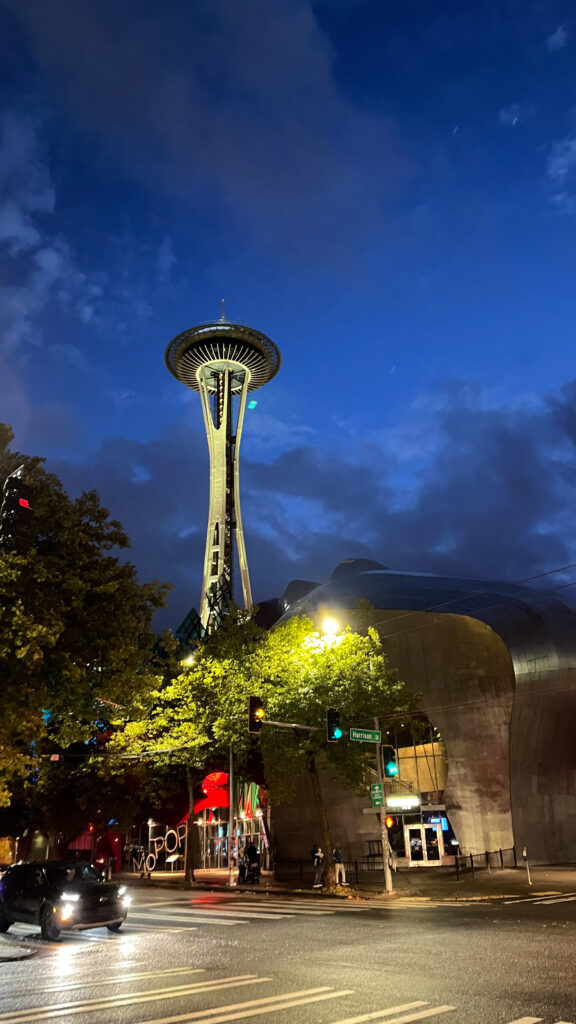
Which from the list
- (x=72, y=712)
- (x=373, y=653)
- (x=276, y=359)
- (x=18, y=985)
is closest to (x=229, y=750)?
(x=373, y=653)

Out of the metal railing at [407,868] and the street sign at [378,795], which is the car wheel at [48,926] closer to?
the street sign at [378,795]

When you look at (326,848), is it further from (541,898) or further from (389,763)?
(541,898)

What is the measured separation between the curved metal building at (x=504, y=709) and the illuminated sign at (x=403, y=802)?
2216 mm

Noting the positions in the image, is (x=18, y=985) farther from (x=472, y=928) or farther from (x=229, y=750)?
(x=229, y=750)

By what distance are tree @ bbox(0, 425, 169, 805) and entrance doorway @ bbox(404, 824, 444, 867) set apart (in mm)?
27653

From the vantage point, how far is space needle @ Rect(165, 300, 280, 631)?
102 meters

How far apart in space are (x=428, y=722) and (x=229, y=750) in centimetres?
1484

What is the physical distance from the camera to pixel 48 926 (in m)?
15.8

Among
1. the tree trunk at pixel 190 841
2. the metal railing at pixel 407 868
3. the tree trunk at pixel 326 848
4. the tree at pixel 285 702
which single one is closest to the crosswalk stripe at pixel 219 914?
the tree at pixel 285 702

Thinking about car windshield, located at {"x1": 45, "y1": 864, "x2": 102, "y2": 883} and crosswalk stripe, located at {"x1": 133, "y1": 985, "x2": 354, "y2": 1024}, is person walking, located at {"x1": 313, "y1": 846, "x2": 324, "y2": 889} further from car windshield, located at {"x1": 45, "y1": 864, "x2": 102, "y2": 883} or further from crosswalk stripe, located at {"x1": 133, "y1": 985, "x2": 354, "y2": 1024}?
crosswalk stripe, located at {"x1": 133, "y1": 985, "x2": 354, "y2": 1024}

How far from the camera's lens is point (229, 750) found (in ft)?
117

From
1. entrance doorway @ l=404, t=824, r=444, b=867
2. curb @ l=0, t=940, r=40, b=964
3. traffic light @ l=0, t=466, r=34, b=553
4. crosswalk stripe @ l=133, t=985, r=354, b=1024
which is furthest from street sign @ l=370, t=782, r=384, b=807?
traffic light @ l=0, t=466, r=34, b=553

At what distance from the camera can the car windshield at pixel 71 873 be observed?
16766 mm

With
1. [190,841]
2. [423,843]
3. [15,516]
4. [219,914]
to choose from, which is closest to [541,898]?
[219,914]
